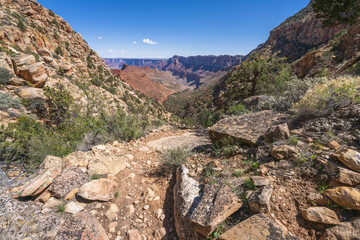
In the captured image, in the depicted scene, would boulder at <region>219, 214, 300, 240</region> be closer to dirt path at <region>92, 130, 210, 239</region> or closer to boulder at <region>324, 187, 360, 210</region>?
boulder at <region>324, 187, 360, 210</region>

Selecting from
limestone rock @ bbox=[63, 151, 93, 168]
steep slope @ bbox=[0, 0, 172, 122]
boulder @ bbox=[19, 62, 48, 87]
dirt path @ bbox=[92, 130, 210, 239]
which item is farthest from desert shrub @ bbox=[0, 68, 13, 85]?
dirt path @ bbox=[92, 130, 210, 239]

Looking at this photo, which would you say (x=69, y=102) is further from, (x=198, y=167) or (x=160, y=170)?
(x=198, y=167)

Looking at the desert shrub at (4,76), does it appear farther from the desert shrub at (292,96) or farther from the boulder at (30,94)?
the desert shrub at (292,96)

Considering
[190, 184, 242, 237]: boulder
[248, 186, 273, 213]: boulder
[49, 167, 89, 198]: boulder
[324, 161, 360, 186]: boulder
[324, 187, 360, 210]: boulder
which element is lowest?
[49, 167, 89, 198]: boulder

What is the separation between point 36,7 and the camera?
27.2m

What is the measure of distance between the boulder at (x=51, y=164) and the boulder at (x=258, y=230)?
11.9ft

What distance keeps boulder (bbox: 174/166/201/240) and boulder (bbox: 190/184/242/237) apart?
26cm

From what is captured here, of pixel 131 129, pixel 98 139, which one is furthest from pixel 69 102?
pixel 131 129

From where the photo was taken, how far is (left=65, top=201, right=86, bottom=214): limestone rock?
100 inches

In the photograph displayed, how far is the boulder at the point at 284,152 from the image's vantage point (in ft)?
8.10

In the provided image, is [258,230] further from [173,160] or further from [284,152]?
[173,160]

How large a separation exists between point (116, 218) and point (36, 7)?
1665 inches

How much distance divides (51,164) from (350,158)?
5.30 meters

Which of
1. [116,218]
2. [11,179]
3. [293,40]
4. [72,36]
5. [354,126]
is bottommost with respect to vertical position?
[116,218]
